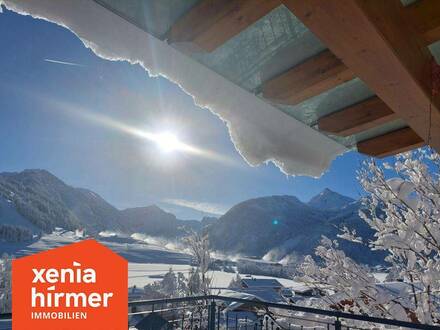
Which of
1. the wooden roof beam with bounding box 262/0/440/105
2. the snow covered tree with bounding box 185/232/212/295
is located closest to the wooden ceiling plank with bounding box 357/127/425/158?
the wooden roof beam with bounding box 262/0/440/105

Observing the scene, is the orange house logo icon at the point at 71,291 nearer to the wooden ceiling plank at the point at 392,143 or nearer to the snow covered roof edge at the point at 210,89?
the snow covered roof edge at the point at 210,89

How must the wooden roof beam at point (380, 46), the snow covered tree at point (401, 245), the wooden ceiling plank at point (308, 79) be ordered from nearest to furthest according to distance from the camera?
the wooden roof beam at point (380, 46) → the wooden ceiling plank at point (308, 79) → the snow covered tree at point (401, 245)

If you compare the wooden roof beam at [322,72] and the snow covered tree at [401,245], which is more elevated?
the wooden roof beam at [322,72]

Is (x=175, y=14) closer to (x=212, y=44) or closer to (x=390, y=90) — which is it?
(x=212, y=44)

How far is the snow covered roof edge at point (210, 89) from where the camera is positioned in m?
1.10

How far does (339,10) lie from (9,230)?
125m

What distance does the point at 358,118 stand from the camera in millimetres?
1623

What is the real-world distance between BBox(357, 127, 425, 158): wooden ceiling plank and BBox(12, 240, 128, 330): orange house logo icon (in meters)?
2.95

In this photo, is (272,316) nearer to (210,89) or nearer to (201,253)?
(210,89)

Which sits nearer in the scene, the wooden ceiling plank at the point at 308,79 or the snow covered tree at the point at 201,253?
the wooden ceiling plank at the point at 308,79

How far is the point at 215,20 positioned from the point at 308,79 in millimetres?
501

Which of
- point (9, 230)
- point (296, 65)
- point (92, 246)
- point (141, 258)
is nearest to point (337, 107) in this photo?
point (296, 65)

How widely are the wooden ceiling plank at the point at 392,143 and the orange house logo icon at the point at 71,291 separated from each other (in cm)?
295

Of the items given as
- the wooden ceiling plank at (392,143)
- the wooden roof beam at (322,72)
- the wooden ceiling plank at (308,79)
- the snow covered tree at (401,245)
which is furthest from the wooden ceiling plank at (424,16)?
the snow covered tree at (401,245)
